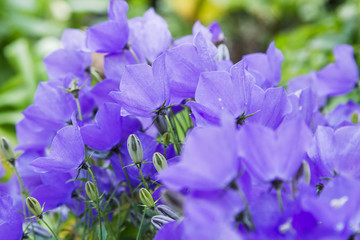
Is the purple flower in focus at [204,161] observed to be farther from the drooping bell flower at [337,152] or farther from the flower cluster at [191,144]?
the drooping bell flower at [337,152]

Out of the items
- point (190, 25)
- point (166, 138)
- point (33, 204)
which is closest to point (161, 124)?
point (166, 138)

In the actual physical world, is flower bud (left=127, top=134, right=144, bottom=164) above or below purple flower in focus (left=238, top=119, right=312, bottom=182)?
below

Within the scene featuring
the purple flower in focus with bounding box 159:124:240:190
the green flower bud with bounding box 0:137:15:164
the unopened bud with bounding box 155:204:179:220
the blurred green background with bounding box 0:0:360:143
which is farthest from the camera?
the blurred green background with bounding box 0:0:360:143

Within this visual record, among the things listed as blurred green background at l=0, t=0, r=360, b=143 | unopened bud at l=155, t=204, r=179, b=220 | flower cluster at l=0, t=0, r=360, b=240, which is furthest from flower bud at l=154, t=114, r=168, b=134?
blurred green background at l=0, t=0, r=360, b=143

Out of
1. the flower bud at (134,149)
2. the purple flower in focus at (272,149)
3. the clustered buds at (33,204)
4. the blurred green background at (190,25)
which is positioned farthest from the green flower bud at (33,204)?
the blurred green background at (190,25)

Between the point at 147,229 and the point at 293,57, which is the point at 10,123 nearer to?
the point at 293,57

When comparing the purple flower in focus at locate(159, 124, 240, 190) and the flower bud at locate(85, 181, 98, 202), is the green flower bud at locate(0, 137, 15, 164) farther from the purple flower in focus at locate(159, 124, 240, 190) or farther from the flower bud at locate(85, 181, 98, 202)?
the purple flower in focus at locate(159, 124, 240, 190)

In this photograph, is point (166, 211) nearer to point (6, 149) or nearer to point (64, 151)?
point (64, 151)

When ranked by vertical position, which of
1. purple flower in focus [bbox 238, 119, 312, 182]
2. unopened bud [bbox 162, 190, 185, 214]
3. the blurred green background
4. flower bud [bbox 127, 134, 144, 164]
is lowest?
the blurred green background
